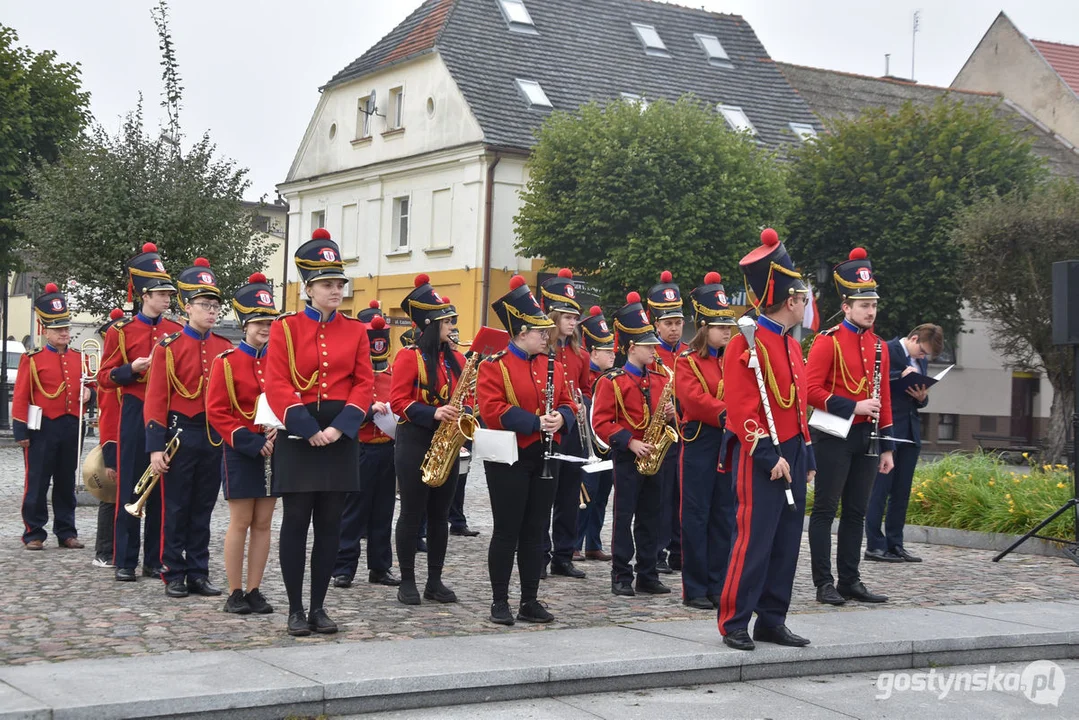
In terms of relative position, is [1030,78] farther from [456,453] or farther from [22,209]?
[456,453]

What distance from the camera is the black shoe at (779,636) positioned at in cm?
777

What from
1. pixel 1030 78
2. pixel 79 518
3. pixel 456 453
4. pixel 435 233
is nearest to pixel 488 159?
pixel 435 233

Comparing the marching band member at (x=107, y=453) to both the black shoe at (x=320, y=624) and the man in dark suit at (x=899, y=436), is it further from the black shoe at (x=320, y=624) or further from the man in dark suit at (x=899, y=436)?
the man in dark suit at (x=899, y=436)

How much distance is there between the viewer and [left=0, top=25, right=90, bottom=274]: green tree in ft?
88.7

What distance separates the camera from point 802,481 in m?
7.94

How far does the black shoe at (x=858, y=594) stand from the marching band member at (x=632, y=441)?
1257 mm

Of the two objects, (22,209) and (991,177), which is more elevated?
(991,177)

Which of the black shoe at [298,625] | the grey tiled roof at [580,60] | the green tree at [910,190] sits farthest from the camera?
the grey tiled roof at [580,60]

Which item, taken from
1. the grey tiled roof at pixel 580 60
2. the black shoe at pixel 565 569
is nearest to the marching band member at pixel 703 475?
the black shoe at pixel 565 569

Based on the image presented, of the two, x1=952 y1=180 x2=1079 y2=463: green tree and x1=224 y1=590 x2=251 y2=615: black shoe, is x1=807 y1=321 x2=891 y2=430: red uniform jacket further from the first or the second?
A: x1=952 y1=180 x2=1079 y2=463: green tree

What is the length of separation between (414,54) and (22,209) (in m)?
15.3

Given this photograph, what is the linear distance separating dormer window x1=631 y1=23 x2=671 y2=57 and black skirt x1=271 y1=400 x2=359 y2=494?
118 feet

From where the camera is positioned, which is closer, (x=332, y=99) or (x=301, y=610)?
(x=301, y=610)

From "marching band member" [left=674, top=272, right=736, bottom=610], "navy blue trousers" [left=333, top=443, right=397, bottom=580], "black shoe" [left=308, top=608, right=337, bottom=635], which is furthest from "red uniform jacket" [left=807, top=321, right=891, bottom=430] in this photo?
"black shoe" [left=308, top=608, right=337, bottom=635]
